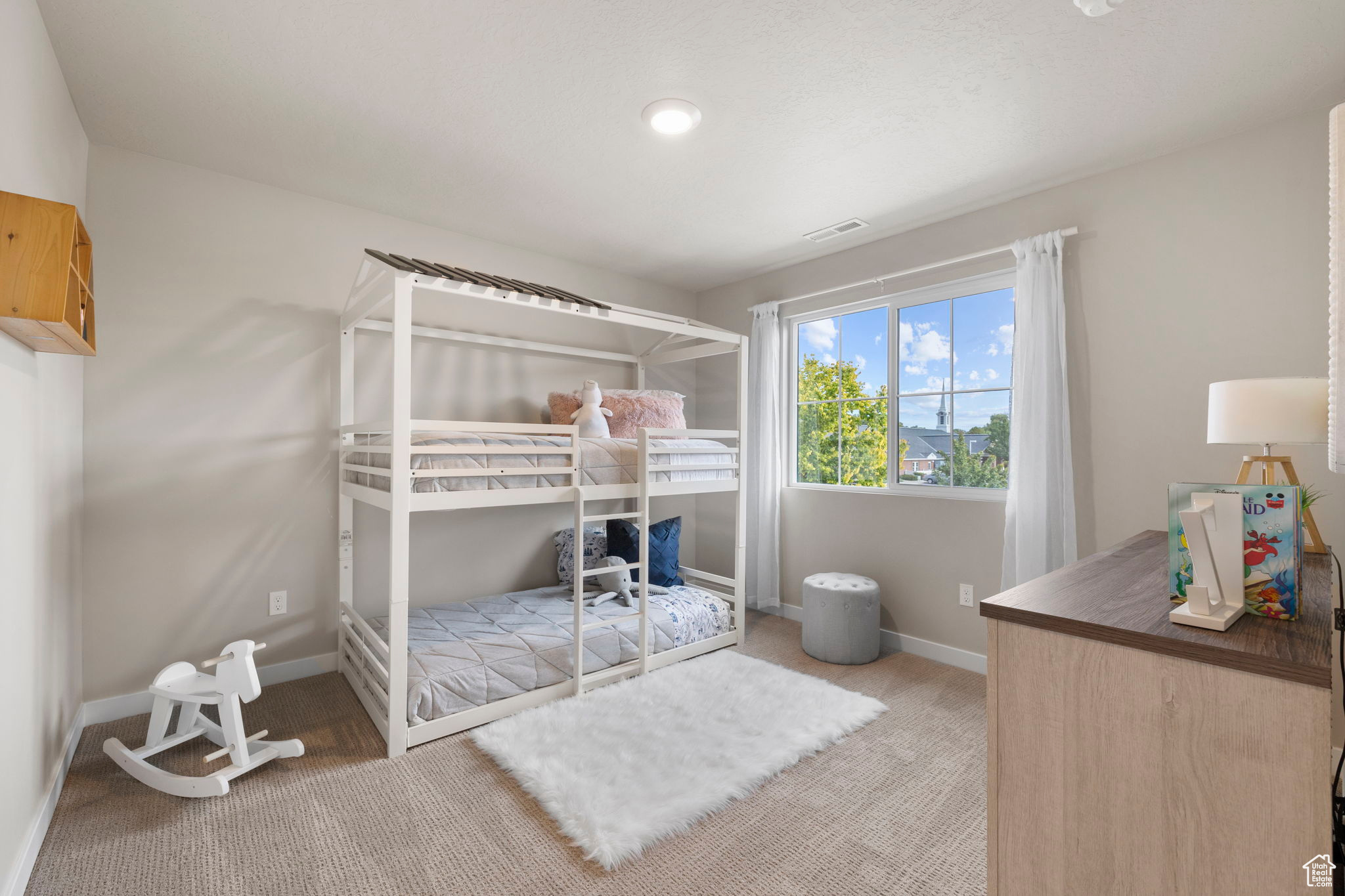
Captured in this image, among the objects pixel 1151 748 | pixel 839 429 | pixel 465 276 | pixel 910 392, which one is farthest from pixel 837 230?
pixel 1151 748

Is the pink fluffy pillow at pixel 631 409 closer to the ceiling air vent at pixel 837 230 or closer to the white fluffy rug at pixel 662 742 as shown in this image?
the ceiling air vent at pixel 837 230

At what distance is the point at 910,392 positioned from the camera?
3412 millimetres

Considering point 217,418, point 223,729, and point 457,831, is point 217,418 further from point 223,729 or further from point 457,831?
point 457,831

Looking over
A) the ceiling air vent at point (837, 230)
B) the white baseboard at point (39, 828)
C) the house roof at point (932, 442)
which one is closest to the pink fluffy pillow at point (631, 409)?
the ceiling air vent at point (837, 230)

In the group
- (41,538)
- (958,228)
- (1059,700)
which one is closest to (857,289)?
(958,228)

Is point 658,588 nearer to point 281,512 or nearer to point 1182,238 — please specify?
point 281,512

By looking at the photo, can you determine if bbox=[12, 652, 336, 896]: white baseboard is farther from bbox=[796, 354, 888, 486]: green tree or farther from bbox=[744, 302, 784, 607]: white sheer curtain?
bbox=[796, 354, 888, 486]: green tree

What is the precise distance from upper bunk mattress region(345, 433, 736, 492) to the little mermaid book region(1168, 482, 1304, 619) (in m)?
2.22

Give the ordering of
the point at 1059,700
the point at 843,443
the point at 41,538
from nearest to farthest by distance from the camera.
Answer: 1. the point at 1059,700
2. the point at 41,538
3. the point at 843,443

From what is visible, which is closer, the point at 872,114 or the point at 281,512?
the point at 872,114

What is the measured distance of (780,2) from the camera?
64.5 inches

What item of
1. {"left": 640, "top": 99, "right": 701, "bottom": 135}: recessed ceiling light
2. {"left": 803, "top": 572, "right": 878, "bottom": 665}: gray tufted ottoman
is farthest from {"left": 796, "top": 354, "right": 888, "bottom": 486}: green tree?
{"left": 640, "top": 99, "right": 701, "bottom": 135}: recessed ceiling light

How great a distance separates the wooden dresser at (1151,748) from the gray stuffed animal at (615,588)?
227 centimetres

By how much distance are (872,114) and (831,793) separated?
7.95 feet
